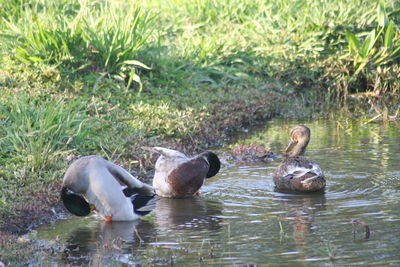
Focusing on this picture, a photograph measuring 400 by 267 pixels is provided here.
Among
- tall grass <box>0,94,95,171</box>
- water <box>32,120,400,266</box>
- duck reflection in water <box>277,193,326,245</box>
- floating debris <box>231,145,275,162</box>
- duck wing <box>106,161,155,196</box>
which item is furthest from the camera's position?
floating debris <box>231,145,275,162</box>

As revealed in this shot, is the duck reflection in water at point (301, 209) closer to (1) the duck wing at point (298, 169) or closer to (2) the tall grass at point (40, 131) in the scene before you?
(1) the duck wing at point (298, 169)

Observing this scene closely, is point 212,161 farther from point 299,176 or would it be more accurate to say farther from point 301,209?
point 301,209

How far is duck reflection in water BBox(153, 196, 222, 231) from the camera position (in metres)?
6.47

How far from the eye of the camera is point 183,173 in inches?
292

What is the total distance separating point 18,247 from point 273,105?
653 centimetres

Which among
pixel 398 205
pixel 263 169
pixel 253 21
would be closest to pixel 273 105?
pixel 253 21

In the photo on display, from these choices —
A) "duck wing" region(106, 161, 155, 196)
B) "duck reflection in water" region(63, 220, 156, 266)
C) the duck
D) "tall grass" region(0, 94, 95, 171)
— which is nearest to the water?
"duck reflection in water" region(63, 220, 156, 266)

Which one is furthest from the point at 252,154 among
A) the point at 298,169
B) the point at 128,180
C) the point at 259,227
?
the point at 259,227

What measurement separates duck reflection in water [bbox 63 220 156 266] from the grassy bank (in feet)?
1.77

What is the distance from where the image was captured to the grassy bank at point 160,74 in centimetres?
800

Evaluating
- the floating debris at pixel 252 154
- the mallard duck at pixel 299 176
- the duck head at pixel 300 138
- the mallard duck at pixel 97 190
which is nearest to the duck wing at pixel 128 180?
the mallard duck at pixel 97 190

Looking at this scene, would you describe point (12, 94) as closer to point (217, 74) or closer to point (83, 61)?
point (83, 61)

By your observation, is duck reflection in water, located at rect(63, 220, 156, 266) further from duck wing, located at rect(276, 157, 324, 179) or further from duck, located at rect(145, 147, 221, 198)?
duck wing, located at rect(276, 157, 324, 179)

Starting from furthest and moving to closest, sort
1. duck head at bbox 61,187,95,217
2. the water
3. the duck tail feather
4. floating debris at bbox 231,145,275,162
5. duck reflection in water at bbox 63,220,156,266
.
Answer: floating debris at bbox 231,145,275,162, the duck tail feather, duck head at bbox 61,187,95,217, duck reflection in water at bbox 63,220,156,266, the water
